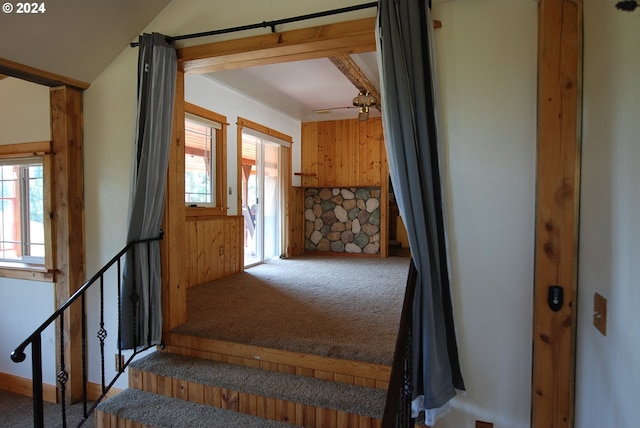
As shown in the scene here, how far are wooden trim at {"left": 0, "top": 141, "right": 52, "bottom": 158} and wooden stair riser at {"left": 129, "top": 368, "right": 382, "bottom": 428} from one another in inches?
81.0

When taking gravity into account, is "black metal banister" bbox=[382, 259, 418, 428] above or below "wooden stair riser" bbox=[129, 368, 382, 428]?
above

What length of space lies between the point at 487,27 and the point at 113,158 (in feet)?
8.84

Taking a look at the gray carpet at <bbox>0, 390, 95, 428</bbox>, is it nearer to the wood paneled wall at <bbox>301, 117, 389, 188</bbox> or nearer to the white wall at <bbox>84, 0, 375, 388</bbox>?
the white wall at <bbox>84, 0, 375, 388</bbox>

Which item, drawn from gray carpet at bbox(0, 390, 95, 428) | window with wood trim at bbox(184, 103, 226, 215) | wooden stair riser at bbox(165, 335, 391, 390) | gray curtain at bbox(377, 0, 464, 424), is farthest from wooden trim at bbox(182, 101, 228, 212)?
gray curtain at bbox(377, 0, 464, 424)

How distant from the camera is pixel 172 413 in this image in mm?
2045

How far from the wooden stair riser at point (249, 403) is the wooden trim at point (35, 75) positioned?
217 cm

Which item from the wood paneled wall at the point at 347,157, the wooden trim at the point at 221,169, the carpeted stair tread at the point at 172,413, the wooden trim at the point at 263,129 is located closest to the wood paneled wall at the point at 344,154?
the wood paneled wall at the point at 347,157

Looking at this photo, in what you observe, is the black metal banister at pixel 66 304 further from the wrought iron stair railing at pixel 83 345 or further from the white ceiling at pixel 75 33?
the white ceiling at pixel 75 33

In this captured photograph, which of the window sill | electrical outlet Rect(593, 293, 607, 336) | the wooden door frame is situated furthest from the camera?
the window sill

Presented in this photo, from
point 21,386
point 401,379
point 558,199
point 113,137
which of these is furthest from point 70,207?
point 558,199

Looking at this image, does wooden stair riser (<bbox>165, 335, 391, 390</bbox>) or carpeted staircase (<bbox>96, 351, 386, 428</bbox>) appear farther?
wooden stair riser (<bbox>165, 335, 391, 390</bbox>)

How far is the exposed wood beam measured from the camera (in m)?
3.47

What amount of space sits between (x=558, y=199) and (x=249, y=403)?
1999mm

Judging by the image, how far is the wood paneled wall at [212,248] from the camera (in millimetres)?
3822
